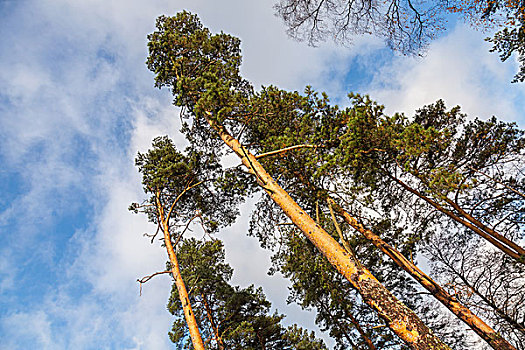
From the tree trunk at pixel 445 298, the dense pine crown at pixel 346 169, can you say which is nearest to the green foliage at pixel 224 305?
the dense pine crown at pixel 346 169

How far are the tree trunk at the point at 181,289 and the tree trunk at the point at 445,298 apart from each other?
5.09m

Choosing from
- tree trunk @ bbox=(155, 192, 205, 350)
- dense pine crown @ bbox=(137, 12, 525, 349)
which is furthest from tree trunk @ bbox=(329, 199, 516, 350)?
tree trunk @ bbox=(155, 192, 205, 350)

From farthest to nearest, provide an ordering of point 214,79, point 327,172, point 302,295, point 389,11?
point 302,295
point 214,79
point 327,172
point 389,11

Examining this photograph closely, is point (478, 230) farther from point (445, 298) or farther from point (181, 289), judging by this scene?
point (181, 289)

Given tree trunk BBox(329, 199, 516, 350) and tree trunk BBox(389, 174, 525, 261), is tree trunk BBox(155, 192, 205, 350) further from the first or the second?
tree trunk BBox(389, 174, 525, 261)

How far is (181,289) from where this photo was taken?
27.9 feet

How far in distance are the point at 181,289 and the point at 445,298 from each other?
7.84 metres

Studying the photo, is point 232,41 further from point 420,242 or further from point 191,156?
point 420,242

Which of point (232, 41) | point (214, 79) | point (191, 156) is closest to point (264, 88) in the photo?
point (214, 79)

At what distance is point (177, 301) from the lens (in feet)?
40.0

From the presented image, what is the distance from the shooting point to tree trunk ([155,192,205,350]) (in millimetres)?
7652

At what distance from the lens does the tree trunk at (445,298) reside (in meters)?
7.17

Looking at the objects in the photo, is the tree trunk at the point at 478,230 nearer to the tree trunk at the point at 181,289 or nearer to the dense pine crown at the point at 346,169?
the dense pine crown at the point at 346,169

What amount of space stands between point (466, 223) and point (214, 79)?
9.60 m
